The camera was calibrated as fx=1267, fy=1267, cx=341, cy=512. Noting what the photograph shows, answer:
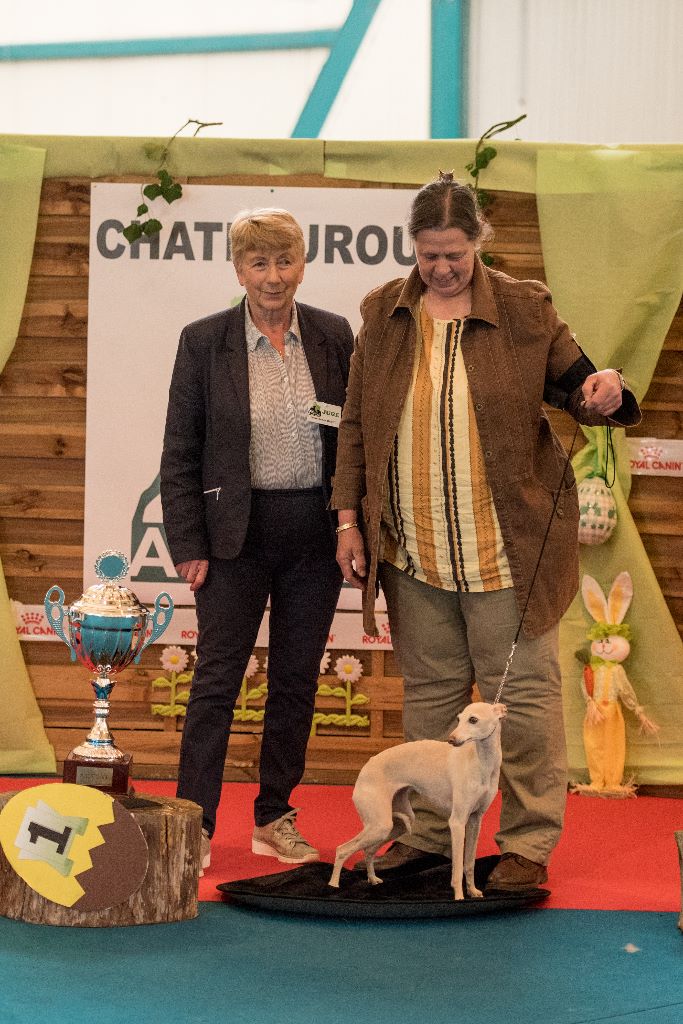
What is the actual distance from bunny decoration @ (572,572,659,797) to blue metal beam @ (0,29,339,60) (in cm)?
224

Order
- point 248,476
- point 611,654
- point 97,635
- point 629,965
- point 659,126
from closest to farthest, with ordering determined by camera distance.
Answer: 1. point 629,965
2. point 97,635
3. point 248,476
4. point 611,654
5. point 659,126

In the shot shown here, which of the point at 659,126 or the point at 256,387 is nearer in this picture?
the point at 256,387

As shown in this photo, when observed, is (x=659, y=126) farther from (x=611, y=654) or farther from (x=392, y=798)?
(x=392, y=798)

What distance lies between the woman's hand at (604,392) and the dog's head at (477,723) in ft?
1.94

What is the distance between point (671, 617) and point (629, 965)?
159 centimetres

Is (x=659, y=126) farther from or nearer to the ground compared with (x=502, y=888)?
farther from the ground

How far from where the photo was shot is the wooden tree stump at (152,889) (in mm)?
2277

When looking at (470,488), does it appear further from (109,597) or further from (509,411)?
(109,597)

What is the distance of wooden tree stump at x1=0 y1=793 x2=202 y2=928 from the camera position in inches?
89.7

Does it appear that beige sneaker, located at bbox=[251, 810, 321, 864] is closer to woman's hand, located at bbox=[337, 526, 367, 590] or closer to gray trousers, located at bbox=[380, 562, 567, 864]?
gray trousers, located at bbox=[380, 562, 567, 864]

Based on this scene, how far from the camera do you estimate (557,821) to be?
2.58 meters

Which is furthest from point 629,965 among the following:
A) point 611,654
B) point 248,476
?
point 611,654

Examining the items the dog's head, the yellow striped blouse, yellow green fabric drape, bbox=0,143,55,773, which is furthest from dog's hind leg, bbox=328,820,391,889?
yellow green fabric drape, bbox=0,143,55,773

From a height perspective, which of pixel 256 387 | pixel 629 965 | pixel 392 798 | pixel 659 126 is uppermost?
pixel 659 126
